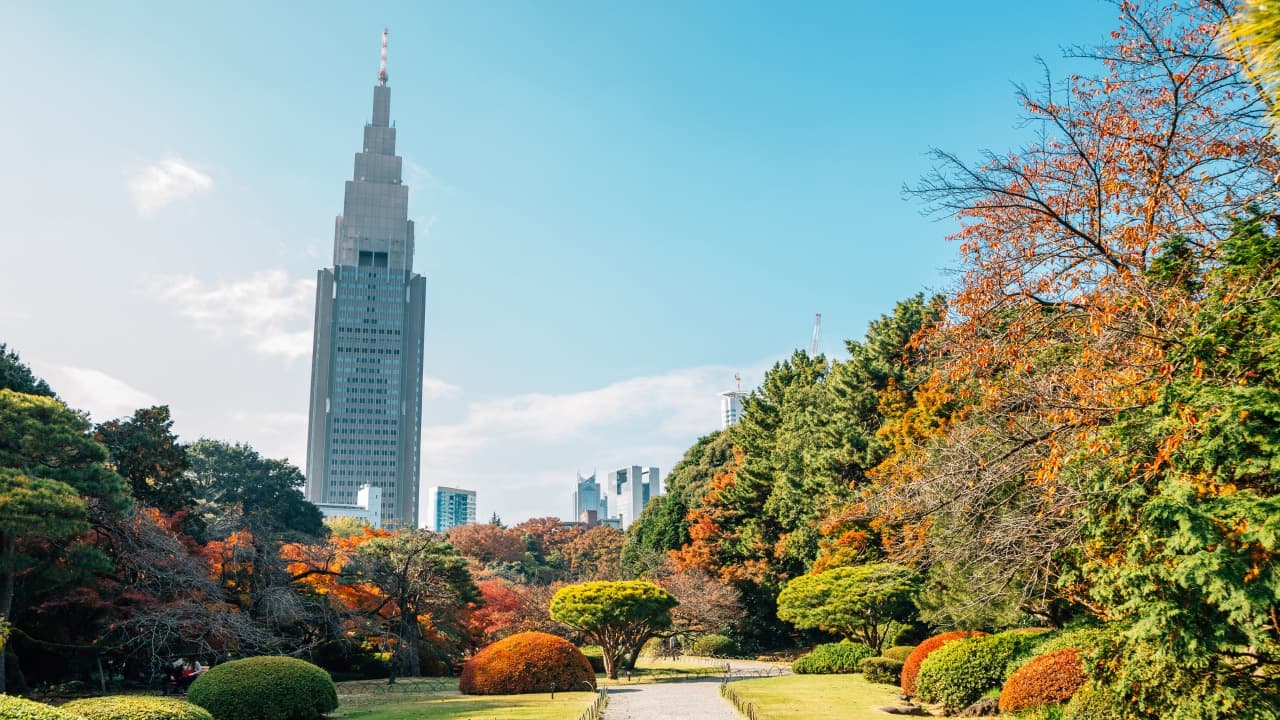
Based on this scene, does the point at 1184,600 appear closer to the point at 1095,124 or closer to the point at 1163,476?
the point at 1163,476

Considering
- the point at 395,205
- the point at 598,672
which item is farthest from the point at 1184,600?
the point at 395,205

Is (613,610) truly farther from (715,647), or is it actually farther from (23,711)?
(23,711)

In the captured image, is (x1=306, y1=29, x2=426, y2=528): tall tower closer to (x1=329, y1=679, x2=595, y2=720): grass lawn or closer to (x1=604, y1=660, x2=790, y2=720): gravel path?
(x1=329, y1=679, x2=595, y2=720): grass lawn

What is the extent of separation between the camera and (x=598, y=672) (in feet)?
97.3

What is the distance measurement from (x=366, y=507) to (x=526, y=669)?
109266 millimetres

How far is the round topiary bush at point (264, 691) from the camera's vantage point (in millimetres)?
15242

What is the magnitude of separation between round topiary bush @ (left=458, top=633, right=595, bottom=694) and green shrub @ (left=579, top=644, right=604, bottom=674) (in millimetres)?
5407

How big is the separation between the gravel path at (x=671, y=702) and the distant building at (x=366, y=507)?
334ft

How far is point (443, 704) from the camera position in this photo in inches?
777

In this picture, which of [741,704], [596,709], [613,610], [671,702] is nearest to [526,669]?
[613,610]

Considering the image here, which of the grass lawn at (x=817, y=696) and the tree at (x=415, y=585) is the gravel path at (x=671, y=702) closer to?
the grass lawn at (x=817, y=696)

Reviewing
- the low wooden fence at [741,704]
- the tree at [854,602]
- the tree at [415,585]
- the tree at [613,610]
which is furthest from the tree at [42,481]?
the tree at [854,602]

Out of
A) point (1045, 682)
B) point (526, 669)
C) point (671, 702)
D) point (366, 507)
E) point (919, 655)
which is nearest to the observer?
point (1045, 682)

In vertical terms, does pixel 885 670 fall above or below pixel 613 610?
below
